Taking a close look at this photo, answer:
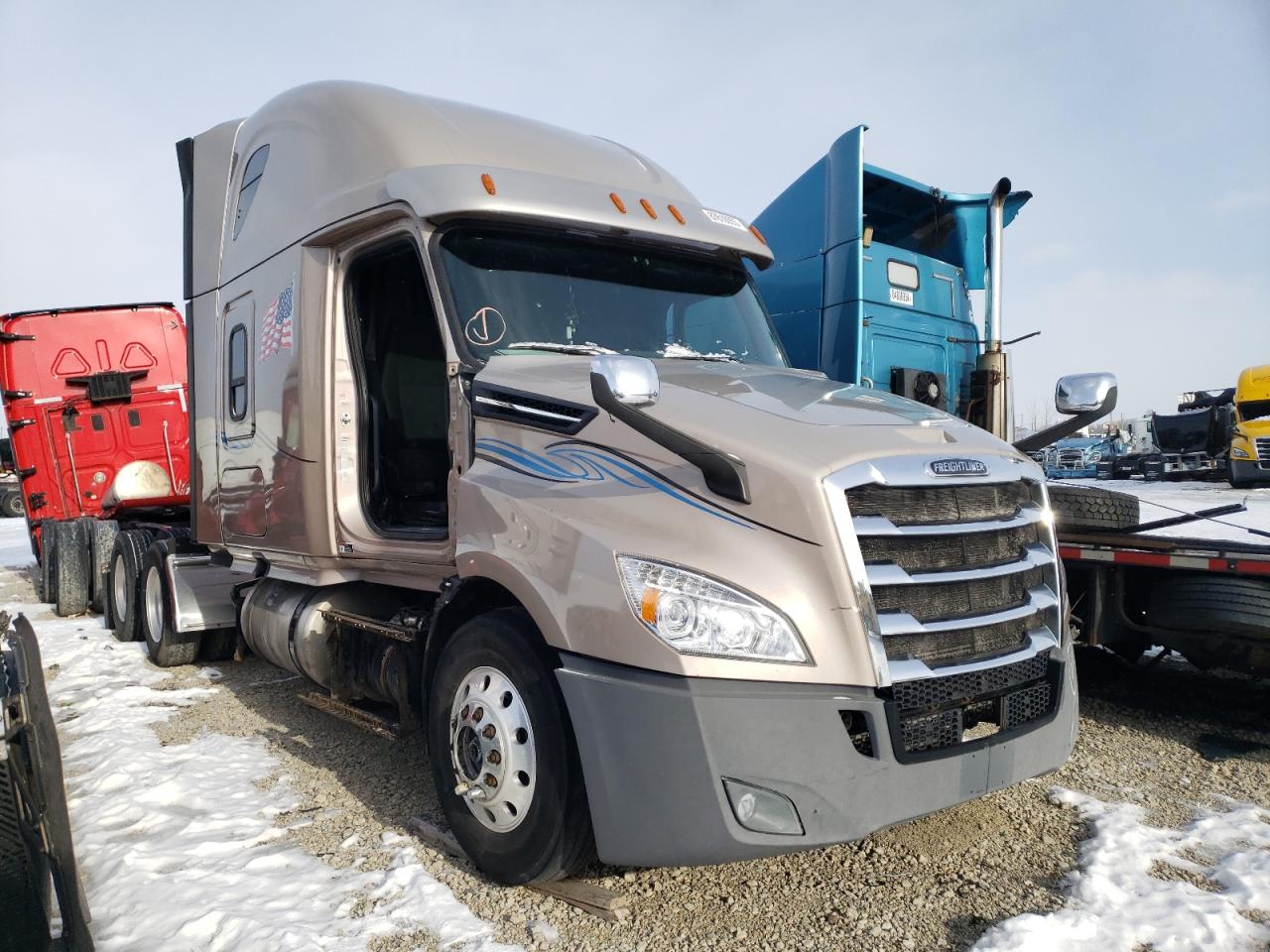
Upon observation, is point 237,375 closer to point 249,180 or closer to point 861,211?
→ point 249,180

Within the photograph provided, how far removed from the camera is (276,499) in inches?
202

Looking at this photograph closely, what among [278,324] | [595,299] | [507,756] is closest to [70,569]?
[278,324]

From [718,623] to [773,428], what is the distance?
0.72m

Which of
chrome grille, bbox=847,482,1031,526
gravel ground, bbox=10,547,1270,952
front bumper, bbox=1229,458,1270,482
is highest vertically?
chrome grille, bbox=847,482,1031,526

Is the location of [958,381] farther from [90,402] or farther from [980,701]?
[90,402]

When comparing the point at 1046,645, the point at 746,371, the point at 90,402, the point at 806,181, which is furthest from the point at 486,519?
the point at 90,402

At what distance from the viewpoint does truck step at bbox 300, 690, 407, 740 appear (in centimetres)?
414

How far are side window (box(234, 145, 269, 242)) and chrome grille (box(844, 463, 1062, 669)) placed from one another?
14.8ft

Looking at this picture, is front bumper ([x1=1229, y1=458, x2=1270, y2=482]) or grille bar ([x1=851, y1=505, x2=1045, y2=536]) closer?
grille bar ([x1=851, y1=505, x2=1045, y2=536])

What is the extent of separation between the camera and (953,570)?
3105mm

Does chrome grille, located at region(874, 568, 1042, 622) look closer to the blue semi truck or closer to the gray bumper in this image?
the gray bumper

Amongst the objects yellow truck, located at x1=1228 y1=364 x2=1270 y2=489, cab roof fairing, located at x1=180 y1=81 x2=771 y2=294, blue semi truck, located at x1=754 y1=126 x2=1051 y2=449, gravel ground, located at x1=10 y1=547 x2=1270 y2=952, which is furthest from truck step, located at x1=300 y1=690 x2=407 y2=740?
yellow truck, located at x1=1228 y1=364 x2=1270 y2=489

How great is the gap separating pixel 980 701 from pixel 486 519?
73.8 inches

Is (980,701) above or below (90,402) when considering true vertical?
below
